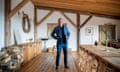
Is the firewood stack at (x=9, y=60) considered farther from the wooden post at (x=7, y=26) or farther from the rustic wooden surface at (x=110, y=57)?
the rustic wooden surface at (x=110, y=57)

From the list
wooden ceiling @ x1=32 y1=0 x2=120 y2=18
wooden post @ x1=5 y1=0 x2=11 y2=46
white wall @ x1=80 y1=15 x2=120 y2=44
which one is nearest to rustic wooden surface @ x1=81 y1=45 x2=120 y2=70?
wooden ceiling @ x1=32 y1=0 x2=120 y2=18

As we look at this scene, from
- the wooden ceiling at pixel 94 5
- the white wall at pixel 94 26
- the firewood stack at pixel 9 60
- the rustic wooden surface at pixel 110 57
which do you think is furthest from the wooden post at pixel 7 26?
the white wall at pixel 94 26

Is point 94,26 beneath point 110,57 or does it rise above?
above

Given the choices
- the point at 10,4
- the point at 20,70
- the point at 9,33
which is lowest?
the point at 20,70

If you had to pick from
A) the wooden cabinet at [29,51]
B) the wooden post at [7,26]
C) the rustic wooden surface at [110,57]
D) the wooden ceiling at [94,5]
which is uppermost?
the wooden ceiling at [94,5]

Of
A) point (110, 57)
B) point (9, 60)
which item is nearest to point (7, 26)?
point (9, 60)

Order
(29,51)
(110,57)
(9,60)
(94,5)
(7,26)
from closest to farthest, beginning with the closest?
1. (110,57)
2. (9,60)
3. (7,26)
4. (94,5)
5. (29,51)

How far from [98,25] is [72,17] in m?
1.78

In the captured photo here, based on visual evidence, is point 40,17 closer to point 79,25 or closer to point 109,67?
point 79,25

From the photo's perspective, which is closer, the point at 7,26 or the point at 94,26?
the point at 7,26

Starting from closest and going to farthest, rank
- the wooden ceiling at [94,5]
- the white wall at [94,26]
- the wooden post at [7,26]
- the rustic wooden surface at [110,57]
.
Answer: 1. the rustic wooden surface at [110,57]
2. the wooden post at [7,26]
3. the wooden ceiling at [94,5]
4. the white wall at [94,26]

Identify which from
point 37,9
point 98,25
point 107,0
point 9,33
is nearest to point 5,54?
point 9,33

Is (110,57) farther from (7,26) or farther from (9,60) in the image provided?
Answer: (7,26)

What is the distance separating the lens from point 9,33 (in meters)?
5.50
